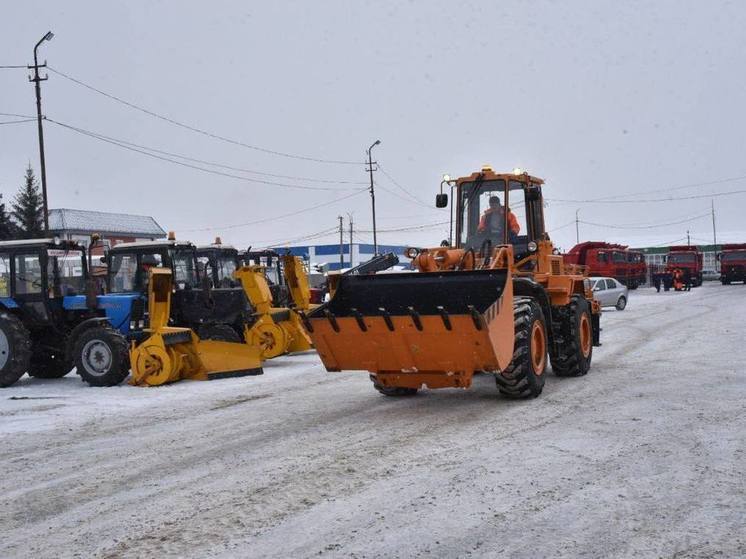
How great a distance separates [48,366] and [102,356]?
7.57 ft

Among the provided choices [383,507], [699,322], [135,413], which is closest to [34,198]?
[699,322]

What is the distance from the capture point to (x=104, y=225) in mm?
79312

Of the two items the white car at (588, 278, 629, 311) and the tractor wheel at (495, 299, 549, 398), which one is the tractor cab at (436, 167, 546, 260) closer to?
the tractor wheel at (495, 299, 549, 398)

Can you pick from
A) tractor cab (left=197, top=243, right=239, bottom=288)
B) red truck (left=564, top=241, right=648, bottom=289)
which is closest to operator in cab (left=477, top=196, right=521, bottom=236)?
tractor cab (left=197, top=243, right=239, bottom=288)

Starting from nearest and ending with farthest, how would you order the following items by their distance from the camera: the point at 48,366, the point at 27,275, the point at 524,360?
the point at 524,360, the point at 27,275, the point at 48,366

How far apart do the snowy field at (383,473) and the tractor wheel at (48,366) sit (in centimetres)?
315

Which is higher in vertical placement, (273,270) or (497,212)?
(497,212)

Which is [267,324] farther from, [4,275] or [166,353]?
[4,275]

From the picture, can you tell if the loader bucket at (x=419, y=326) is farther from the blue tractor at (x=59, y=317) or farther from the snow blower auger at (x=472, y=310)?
the blue tractor at (x=59, y=317)

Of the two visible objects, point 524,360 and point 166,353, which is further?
point 166,353

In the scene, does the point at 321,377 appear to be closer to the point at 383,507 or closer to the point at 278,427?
the point at 278,427

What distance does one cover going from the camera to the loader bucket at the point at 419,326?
850 cm

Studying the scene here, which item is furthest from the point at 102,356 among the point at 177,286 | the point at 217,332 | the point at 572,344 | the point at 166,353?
the point at 572,344

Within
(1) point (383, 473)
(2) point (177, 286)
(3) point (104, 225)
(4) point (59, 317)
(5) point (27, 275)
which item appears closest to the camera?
(1) point (383, 473)
